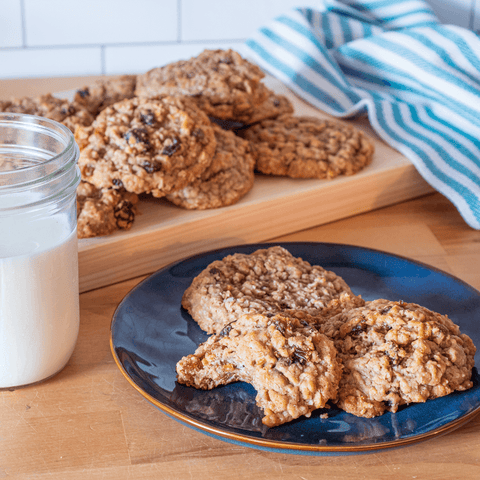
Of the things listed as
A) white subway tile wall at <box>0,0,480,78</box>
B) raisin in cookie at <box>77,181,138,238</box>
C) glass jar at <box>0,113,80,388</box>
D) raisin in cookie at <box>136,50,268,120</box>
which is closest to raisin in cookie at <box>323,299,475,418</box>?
glass jar at <box>0,113,80,388</box>

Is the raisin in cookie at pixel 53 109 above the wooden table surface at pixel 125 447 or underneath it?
above

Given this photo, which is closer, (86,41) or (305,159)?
(305,159)

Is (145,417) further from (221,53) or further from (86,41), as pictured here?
(86,41)

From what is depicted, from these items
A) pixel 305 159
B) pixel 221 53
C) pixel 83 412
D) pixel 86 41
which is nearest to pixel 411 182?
pixel 305 159

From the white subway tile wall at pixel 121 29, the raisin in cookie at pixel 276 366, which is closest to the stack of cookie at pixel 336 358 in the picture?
the raisin in cookie at pixel 276 366

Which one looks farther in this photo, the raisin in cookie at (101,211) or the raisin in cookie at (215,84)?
the raisin in cookie at (215,84)

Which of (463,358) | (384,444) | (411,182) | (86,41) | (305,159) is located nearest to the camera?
(384,444)

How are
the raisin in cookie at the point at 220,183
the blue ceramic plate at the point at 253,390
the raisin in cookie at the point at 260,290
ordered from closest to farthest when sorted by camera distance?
the blue ceramic plate at the point at 253,390
the raisin in cookie at the point at 260,290
the raisin in cookie at the point at 220,183

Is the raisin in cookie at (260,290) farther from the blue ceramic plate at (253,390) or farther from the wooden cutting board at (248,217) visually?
the wooden cutting board at (248,217)
